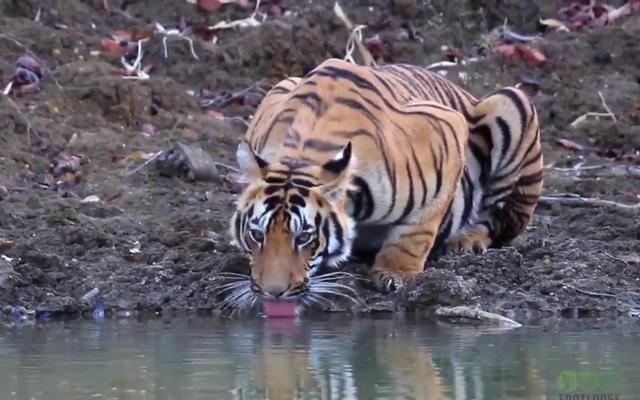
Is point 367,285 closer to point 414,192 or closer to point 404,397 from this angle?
point 414,192

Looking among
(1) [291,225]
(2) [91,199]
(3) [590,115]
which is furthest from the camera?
(3) [590,115]

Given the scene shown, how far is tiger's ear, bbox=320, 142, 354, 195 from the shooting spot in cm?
789

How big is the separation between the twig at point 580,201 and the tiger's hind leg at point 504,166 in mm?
729

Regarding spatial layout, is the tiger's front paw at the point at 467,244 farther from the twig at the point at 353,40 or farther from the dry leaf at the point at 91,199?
the twig at the point at 353,40

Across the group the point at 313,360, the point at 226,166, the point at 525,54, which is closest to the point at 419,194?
the point at 313,360

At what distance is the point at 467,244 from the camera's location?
30.6 ft

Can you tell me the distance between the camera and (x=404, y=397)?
18.2ft

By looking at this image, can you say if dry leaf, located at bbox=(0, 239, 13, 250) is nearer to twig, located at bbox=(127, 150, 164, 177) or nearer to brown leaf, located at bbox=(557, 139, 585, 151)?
twig, located at bbox=(127, 150, 164, 177)

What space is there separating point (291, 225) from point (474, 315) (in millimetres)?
962

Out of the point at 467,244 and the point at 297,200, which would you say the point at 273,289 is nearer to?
the point at 297,200

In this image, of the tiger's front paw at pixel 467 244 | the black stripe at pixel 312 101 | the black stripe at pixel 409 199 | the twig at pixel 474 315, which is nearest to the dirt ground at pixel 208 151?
the twig at pixel 474 315

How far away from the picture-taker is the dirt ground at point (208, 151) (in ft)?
27.3

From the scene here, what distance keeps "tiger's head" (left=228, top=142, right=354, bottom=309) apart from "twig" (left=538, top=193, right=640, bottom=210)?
263 centimetres

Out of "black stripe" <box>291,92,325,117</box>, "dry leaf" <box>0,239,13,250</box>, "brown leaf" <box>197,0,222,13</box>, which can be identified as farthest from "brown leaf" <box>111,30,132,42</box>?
"black stripe" <box>291,92,325,117</box>
